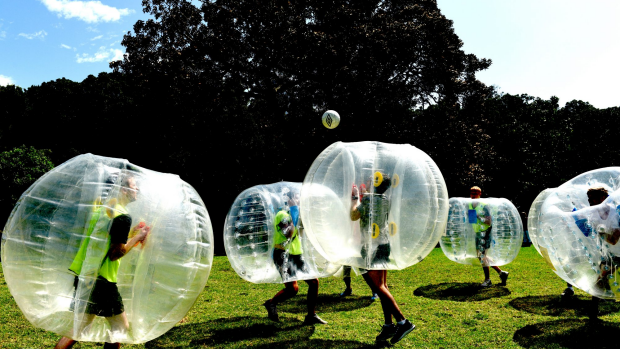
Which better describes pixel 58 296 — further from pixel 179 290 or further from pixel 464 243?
pixel 464 243

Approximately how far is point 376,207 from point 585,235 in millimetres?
2582

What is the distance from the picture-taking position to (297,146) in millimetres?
18547

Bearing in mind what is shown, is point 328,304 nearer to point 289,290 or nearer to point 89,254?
point 289,290

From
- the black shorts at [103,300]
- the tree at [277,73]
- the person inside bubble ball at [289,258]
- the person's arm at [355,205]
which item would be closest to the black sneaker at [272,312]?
the person inside bubble ball at [289,258]

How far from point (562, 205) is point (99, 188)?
5645 mm

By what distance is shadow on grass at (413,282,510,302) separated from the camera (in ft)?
25.7

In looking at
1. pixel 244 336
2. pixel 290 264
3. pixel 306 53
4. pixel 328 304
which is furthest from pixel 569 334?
pixel 306 53

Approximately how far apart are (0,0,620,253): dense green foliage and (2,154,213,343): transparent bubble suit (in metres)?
13.7

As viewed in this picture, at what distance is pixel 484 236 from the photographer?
8.09 metres

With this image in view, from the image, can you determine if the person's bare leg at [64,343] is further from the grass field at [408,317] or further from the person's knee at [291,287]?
the person's knee at [291,287]

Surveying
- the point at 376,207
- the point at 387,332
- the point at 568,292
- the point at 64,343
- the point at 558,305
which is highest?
the point at 376,207

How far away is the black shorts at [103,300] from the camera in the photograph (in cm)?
342

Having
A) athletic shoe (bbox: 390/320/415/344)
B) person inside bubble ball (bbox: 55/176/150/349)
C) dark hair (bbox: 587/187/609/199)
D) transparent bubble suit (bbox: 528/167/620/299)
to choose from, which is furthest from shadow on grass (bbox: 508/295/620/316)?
person inside bubble ball (bbox: 55/176/150/349)

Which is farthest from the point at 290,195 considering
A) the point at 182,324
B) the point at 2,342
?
the point at 2,342
